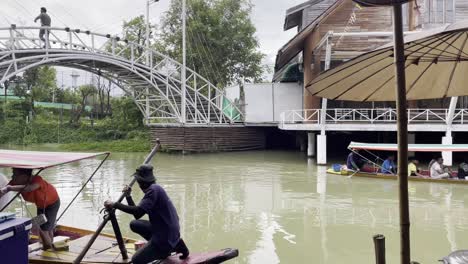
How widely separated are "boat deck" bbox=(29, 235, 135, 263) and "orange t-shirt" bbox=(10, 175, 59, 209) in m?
0.61

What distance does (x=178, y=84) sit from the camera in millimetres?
26172

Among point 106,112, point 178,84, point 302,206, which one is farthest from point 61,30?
point 106,112

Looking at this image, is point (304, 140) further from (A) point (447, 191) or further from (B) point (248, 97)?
(A) point (447, 191)

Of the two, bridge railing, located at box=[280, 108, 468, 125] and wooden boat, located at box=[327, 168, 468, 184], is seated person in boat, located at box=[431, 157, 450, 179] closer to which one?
wooden boat, located at box=[327, 168, 468, 184]

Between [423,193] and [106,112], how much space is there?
34.4 meters

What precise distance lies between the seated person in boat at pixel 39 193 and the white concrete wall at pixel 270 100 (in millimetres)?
18773

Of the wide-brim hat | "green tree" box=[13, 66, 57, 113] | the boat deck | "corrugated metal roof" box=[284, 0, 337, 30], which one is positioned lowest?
the boat deck

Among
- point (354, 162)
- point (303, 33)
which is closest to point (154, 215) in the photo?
point (354, 162)

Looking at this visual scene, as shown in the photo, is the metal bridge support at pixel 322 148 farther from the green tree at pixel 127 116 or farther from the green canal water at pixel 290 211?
the green tree at pixel 127 116

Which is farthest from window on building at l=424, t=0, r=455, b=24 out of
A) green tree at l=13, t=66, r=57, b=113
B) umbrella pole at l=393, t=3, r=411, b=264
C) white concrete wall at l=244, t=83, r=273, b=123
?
green tree at l=13, t=66, r=57, b=113

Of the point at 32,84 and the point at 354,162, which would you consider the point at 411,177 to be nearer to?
the point at 354,162

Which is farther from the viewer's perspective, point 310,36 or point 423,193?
point 310,36

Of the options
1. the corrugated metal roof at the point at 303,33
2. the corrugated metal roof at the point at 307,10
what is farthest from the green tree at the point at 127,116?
the corrugated metal roof at the point at 307,10

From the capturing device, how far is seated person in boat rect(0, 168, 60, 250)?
5.26 metres
